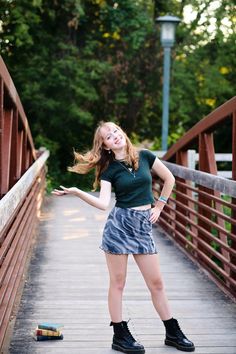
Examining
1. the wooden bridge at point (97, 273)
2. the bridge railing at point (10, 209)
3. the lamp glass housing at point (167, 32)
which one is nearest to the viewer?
the bridge railing at point (10, 209)

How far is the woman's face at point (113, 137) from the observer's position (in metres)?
4.73

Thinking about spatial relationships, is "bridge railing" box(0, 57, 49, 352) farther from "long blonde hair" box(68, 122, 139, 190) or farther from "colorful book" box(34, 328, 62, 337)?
"long blonde hair" box(68, 122, 139, 190)

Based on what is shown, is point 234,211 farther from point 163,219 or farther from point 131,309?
point 163,219

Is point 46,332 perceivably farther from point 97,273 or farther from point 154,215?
point 97,273

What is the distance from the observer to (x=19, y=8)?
1636cm

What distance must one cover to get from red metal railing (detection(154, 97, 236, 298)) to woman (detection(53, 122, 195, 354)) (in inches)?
51.2

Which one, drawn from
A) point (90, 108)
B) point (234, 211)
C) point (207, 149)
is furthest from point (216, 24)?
point (234, 211)

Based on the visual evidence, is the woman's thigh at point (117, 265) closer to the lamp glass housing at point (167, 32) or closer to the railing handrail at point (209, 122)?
the railing handrail at point (209, 122)

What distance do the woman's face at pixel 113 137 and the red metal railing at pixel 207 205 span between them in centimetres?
140

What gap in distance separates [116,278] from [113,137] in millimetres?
867

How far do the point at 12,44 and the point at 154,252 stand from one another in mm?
13176

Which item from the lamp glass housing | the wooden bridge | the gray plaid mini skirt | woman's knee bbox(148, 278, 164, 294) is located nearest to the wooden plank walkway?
→ the wooden bridge

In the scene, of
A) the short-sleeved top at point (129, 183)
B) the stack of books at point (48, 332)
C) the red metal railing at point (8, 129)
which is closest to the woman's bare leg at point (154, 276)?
the short-sleeved top at point (129, 183)

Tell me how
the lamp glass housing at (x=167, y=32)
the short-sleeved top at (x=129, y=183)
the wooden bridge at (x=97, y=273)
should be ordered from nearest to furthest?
the short-sleeved top at (x=129, y=183), the wooden bridge at (x=97, y=273), the lamp glass housing at (x=167, y=32)
